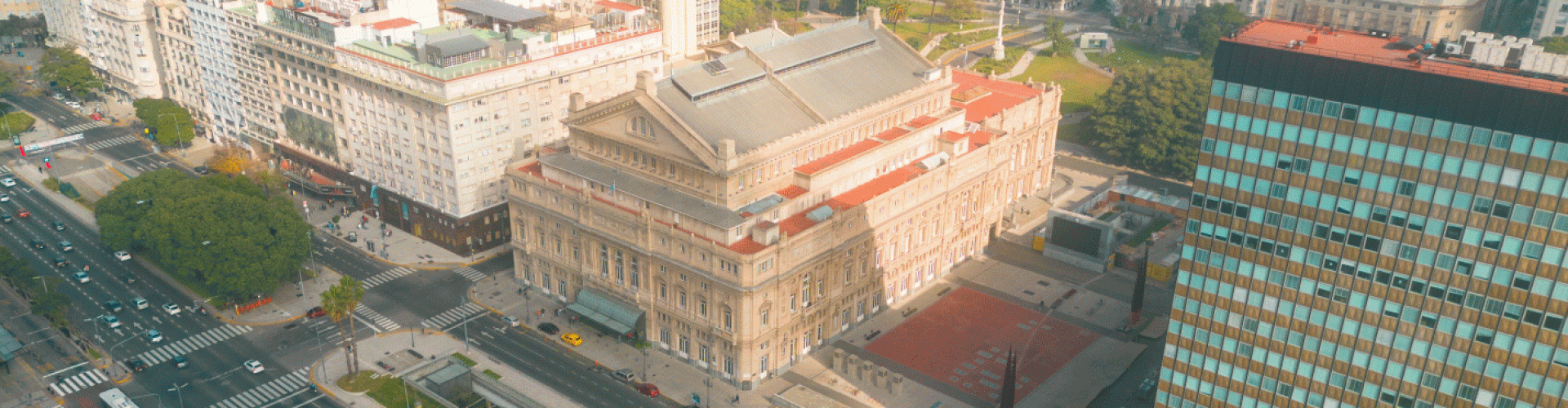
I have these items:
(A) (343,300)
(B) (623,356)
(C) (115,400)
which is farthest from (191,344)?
(B) (623,356)

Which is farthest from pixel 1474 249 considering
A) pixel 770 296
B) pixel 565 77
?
pixel 565 77

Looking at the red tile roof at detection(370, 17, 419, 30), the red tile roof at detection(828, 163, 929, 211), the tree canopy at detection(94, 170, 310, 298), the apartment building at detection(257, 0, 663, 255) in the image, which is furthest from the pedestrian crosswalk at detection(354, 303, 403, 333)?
the red tile roof at detection(828, 163, 929, 211)

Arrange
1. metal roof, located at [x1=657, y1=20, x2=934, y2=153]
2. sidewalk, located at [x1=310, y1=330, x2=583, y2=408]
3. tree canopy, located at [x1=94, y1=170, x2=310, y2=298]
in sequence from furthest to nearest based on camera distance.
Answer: tree canopy, located at [x1=94, y1=170, x2=310, y2=298]
metal roof, located at [x1=657, y1=20, x2=934, y2=153]
sidewalk, located at [x1=310, y1=330, x2=583, y2=408]

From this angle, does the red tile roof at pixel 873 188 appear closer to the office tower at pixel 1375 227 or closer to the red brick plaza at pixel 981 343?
the red brick plaza at pixel 981 343

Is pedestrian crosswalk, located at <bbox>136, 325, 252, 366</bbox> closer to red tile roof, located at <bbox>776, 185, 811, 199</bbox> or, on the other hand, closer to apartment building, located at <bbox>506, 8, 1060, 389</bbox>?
apartment building, located at <bbox>506, 8, 1060, 389</bbox>

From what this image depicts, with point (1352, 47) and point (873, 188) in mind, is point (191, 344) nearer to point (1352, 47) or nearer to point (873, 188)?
point (873, 188)

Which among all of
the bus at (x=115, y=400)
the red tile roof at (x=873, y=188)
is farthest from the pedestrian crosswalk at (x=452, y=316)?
the red tile roof at (x=873, y=188)
